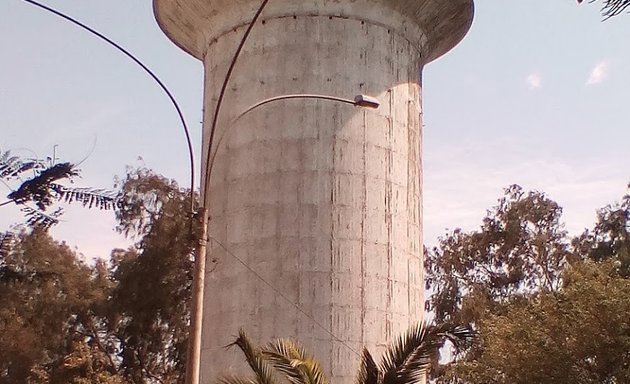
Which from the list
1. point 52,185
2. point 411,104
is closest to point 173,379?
point 411,104

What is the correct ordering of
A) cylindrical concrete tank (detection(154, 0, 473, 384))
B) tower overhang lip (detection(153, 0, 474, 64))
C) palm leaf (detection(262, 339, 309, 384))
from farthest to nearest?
tower overhang lip (detection(153, 0, 474, 64)), cylindrical concrete tank (detection(154, 0, 473, 384)), palm leaf (detection(262, 339, 309, 384))

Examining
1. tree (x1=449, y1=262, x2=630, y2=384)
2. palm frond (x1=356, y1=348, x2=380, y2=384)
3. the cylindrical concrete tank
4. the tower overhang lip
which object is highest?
the tower overhang lip

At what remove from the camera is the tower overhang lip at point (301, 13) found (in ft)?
80.0

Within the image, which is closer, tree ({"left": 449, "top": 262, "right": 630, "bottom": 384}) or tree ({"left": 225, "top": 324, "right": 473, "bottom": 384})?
tree ({"left": 225, "top": 324, "right": 473, "bottom": 384})

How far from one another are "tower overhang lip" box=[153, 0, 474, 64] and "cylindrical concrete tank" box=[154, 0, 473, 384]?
6cm

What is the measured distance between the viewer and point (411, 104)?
2561 cm

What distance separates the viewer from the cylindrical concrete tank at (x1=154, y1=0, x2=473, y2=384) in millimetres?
22391

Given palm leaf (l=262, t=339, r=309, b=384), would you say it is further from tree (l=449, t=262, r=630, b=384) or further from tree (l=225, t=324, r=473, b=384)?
tree (l=449, t=262, r=630, b=384)

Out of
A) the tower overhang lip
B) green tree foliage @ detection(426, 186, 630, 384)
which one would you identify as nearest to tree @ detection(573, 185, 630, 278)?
green tree foliage @ detection(426, 186, 630, 384)

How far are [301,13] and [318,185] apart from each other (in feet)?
14.8

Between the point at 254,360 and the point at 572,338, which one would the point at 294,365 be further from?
the point at 572,338

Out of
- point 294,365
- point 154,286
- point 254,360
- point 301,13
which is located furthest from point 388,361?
point 154,286

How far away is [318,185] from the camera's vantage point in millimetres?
23078

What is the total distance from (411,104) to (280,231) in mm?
5462
